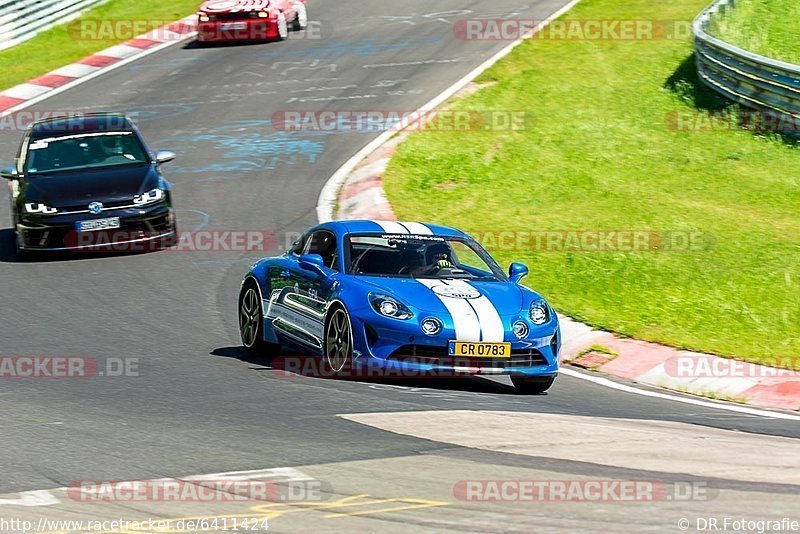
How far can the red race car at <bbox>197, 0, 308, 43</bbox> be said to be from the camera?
1158 inches

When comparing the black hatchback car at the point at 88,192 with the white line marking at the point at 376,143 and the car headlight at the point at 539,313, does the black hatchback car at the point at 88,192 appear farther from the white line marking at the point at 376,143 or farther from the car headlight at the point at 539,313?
the car headlight at the point at 539,313

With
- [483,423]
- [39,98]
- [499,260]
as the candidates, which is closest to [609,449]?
[483,423]

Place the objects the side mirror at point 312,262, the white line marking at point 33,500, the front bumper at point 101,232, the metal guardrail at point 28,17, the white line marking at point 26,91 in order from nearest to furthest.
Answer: the white line marking at point 33,500, the side mirror at point 312,262, the front bumper at point 101,232, the white line marking at point 26,91, the metal guardrail at point 28,17

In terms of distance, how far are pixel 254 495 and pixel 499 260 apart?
9146 mm

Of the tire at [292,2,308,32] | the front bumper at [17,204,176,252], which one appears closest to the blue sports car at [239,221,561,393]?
the front bumper at [17,204,176,252]

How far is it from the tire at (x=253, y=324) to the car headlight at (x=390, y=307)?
1829mm

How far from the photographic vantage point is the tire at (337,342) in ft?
35.8

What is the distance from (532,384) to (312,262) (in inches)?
85.3

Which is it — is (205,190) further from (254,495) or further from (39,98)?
(254,495)

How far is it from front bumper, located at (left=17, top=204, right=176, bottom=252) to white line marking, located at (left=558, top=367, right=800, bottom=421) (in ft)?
21.0

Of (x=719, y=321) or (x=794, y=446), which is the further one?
(x=719, y=321)

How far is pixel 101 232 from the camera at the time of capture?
16.6m

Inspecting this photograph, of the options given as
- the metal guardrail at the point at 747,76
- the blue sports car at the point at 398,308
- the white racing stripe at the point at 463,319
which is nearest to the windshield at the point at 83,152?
the blue sports car at the point at 398,308

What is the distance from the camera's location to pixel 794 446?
9.20m
